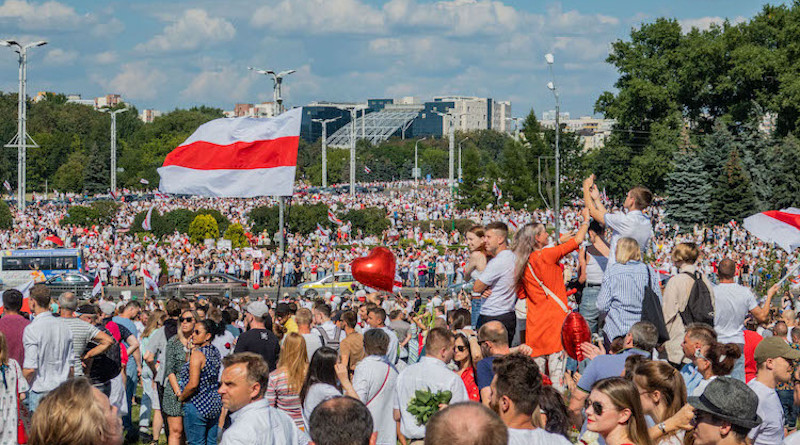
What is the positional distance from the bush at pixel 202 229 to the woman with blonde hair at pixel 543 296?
45506mm

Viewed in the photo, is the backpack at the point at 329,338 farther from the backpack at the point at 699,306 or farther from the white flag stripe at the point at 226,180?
the white flag stripe at the point at 226,180

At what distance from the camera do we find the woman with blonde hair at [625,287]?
25.2 feet

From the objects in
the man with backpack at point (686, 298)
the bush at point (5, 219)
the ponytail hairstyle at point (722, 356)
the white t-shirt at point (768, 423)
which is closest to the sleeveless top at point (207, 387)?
the man with backpack at point (686, 298)

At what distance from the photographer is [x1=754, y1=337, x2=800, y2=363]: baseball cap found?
6.37 meters

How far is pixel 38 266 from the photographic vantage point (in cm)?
3900

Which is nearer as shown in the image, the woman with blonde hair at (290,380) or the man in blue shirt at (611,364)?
the man in blue shirt at (611,364)

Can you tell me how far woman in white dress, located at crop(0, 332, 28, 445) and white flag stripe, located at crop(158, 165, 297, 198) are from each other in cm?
653

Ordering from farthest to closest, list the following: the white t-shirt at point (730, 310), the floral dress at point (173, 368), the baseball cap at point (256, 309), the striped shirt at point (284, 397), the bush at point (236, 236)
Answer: the bush at point (236, 236), the baseball cap at point (256, 309), the white t-shirt at point (730, 310), the floral dress at point (173, 368), the striped shirt at point (284, 397)

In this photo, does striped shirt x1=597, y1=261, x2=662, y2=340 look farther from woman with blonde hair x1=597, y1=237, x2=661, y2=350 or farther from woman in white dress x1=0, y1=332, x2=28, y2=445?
woman in white dress x1=0, y1=332, x2=28, y2=445

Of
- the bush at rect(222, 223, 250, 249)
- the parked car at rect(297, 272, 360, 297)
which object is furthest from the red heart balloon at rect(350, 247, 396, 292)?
the bush at rect(222, 223, 250, 249)

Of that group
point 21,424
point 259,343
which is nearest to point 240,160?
point 259,343

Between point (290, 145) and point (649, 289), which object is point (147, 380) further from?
point (649, 289)

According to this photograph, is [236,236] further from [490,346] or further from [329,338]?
[490,346]

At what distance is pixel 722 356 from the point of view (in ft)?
20.6
